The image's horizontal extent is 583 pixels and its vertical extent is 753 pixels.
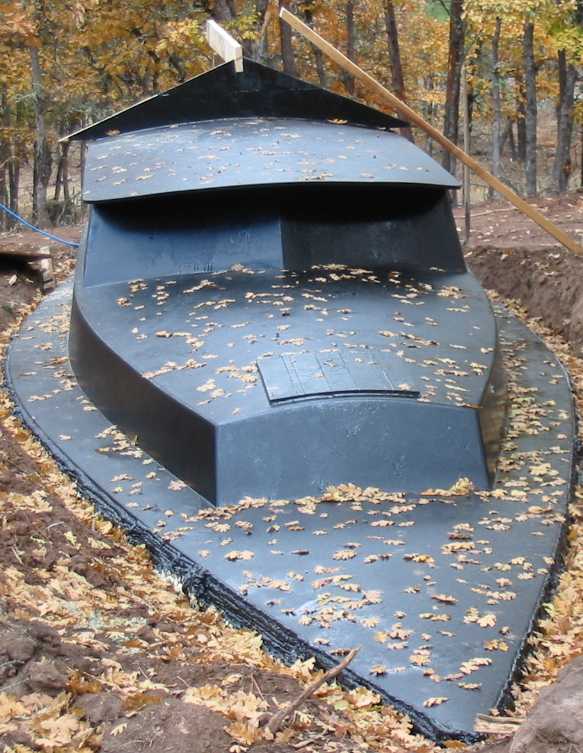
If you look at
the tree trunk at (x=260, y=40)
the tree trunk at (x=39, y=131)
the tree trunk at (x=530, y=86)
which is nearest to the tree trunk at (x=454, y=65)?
the tree trunk at (x=530, y=86)

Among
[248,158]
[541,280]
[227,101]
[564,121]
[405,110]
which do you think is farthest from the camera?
[564,121]

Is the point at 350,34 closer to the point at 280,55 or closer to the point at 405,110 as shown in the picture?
the point at 280,55

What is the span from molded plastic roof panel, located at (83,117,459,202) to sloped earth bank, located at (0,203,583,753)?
10.6 ft

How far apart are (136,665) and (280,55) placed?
1038 inches

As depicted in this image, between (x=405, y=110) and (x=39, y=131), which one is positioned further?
(x=39, y=131)

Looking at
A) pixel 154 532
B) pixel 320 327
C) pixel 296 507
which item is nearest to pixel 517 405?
pixel 320 327

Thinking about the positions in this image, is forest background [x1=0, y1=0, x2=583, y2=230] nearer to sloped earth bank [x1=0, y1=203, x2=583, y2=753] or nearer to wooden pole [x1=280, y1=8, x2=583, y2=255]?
wooden pole [x1=280, y1=8, x2=583, y2=255]

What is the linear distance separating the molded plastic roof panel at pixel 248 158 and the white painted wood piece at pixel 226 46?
0.62 metres

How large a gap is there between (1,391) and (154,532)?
347cm

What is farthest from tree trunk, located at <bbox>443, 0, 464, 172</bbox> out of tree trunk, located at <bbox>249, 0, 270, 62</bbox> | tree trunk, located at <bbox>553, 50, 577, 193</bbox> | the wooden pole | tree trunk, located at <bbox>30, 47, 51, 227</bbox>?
the wooden pole

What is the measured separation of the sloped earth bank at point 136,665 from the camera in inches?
137

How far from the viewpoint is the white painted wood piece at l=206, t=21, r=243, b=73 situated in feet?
33.6

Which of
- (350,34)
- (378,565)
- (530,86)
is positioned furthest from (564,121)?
(378,565)

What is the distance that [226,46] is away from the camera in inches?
424
